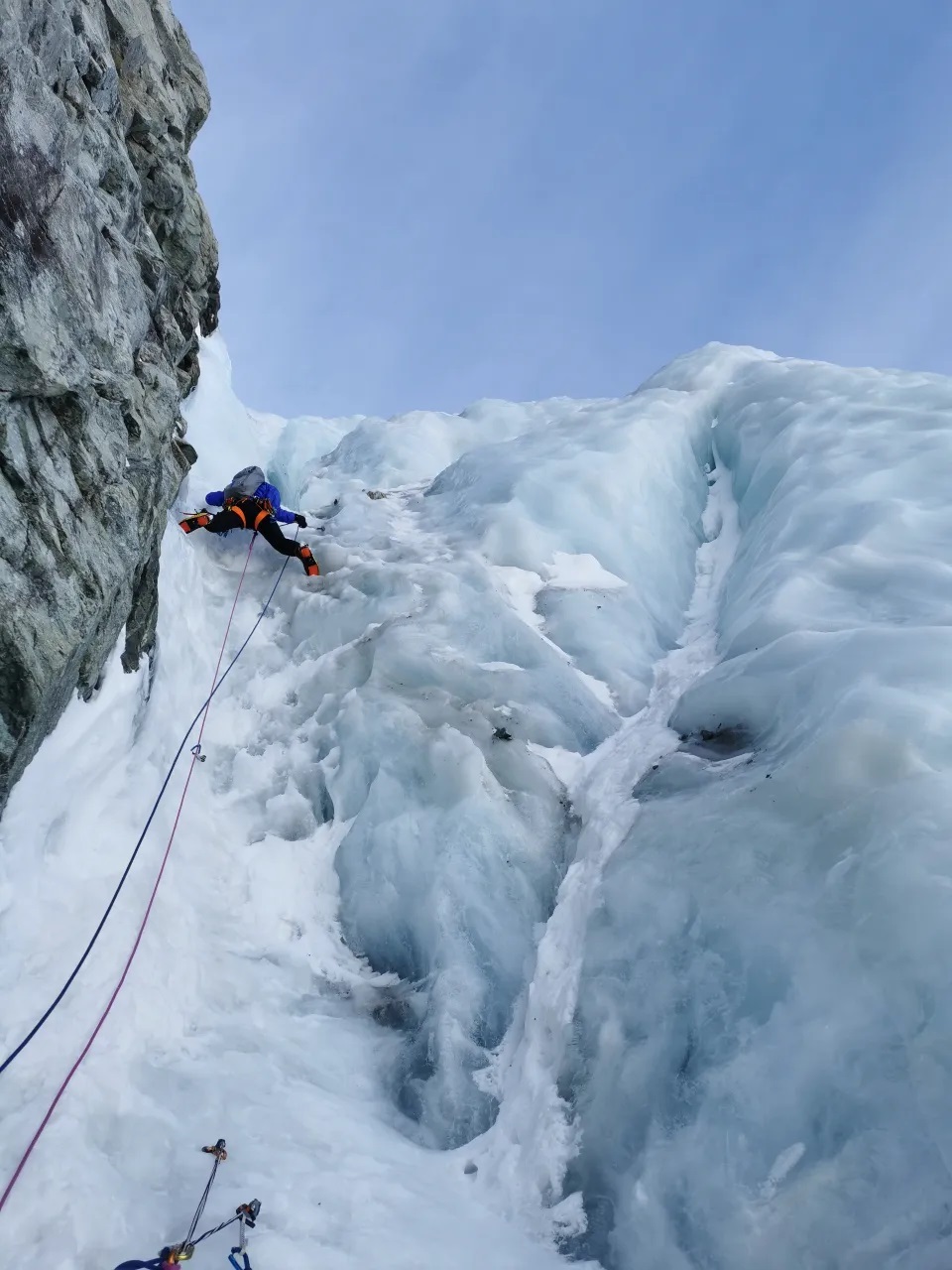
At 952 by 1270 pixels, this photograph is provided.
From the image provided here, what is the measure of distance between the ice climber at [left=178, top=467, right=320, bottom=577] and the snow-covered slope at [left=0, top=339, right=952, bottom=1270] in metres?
0.78

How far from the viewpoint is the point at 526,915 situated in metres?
5.38

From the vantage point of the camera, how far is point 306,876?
5984 millimetres

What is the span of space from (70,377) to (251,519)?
534cm

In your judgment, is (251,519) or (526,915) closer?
(526,915)

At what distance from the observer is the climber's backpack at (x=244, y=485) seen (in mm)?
9648

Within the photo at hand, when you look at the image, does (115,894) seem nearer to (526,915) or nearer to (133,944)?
(133,944)

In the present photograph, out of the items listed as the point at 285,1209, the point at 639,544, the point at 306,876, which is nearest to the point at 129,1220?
the point at 285,1209

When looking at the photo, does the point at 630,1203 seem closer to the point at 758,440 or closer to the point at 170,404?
the point at 170,404

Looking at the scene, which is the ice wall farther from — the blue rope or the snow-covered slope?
the blue rope

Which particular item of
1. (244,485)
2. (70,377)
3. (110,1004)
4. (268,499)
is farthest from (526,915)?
(244,485)

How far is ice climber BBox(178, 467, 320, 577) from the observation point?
9305mm

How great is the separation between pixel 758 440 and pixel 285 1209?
9.79m

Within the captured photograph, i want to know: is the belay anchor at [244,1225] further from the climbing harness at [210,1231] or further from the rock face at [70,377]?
the rock face at [70,377]

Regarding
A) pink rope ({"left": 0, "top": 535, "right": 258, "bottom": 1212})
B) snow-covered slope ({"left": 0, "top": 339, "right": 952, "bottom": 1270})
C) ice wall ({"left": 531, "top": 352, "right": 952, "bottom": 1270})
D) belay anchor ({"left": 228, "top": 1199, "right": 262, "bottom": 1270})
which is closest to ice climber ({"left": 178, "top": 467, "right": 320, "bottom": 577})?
snow-covered slope ({"left": 0, "top": 339, "right": 952, "bottom": 1270})
